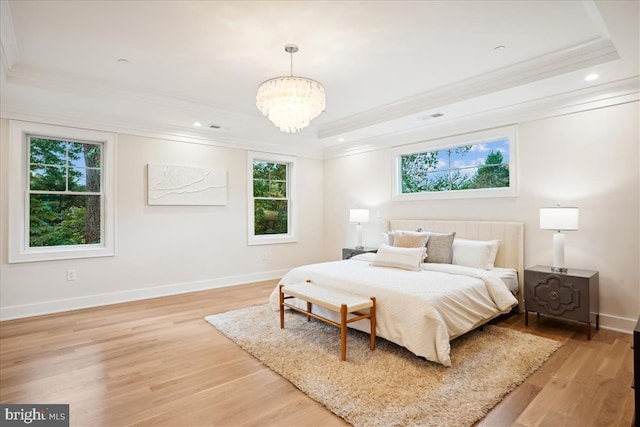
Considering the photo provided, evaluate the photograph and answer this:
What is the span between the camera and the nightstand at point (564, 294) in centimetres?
308

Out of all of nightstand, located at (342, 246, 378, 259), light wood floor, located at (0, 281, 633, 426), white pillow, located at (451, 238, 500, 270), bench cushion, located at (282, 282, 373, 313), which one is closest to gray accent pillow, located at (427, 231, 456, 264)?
white pillow, located at (451, 238, 500, 270)

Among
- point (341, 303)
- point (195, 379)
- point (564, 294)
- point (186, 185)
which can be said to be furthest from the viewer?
point (186, 185)

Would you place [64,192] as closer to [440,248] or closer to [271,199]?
[271,199]

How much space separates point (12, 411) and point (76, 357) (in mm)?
845

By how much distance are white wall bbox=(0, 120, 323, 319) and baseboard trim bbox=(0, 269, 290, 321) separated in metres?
0.01

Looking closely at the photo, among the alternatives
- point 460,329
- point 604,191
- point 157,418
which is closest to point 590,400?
point 460,329

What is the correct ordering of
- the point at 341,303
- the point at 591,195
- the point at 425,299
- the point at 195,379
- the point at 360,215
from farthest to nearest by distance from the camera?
the point at 360,215 < the point at 591,195 < the point at 341,303 < the point at 425,299 < the point at 195,379

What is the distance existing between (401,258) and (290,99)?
2061 mm

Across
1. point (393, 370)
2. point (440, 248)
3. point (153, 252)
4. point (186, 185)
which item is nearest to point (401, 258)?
point (440, 248)

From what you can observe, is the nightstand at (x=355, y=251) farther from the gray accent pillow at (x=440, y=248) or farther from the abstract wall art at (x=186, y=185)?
the abstract wall art at (x=186, y=185)

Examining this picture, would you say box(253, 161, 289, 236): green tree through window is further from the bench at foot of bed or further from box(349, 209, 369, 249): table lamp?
the bench at foot of bed

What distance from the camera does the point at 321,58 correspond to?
307 centimetres

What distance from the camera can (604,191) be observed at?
3369 mm

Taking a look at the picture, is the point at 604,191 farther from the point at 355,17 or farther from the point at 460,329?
the point at 355,17
